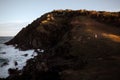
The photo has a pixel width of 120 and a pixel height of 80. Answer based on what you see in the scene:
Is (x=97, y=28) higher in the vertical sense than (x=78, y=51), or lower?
higher

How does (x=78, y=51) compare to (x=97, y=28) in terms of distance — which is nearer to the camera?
(x=78, y=51)

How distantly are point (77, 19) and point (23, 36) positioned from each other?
838 inches

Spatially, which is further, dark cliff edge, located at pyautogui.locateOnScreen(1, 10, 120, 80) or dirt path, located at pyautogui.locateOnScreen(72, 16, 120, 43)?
dirt path, located at pyautogui.locateOnScreen(72, 16, 120, 43)

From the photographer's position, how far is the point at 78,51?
A: 26.6m

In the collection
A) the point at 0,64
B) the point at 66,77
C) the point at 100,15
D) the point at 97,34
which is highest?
the point at 100,15

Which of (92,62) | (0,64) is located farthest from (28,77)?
(0,64)

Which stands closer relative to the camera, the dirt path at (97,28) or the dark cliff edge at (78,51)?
the dark cliff edge at (78,51)

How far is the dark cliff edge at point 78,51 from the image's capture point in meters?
20.0

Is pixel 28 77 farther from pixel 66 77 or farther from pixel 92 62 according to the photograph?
pixel 92 62

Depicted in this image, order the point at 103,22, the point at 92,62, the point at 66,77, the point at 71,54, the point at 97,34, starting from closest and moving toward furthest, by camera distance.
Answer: the point at 66,77 < the point at 92,62 < the point at 71,54 < the point at 97,34 < the point at 103,22

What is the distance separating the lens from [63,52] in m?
28.8

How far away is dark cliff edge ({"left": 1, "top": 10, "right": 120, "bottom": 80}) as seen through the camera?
20.0 metres

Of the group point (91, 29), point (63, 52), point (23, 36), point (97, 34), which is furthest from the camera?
point (23, 36)

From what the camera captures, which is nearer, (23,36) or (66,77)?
(66,77)
